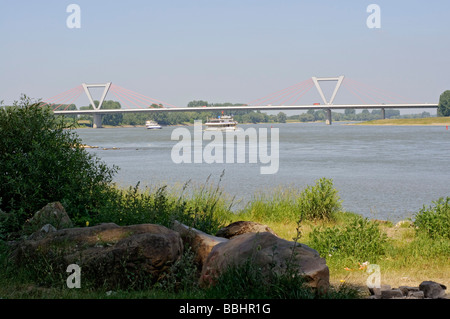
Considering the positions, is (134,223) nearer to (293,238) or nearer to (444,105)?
(293,238)

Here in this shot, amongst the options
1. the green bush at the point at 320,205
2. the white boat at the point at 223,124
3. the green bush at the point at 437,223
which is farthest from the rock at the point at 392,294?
the white boat at the point at 223,124

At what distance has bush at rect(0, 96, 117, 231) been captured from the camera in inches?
320

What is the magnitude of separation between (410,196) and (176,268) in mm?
17331

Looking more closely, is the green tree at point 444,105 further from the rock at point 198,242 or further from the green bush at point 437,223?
the rock at point 198,242

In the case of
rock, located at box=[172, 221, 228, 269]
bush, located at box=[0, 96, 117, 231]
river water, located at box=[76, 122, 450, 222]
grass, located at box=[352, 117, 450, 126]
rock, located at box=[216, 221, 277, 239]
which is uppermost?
grass, located at box=[352, 117, 450, 126]

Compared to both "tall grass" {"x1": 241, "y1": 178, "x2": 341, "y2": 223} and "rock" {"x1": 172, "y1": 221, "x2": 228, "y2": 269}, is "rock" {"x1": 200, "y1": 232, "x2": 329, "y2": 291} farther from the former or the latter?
"tall grass" {"x1": 241, "y1": 178, "x2": 341, "y2": 223}

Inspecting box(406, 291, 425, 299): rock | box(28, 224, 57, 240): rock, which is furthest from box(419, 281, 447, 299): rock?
box(28, 224, 57, 240): rock

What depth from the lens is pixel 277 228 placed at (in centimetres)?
1091

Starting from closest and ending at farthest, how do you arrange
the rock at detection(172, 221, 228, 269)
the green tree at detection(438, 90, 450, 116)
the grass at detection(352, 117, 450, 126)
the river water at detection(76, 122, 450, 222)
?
the rock at detection(172, 221, 228, 269)
the river water at detection(76, 122, 450, 222)
the grass at detection(352, 117, 450, 126)
the green tree at detection(438, 90, 450, 116)

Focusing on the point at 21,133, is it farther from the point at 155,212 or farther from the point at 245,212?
the point at 245,212

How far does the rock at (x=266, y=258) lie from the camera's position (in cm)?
516

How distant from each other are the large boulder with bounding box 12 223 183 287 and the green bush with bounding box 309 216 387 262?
2.86 m

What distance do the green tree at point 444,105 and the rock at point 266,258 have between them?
4872 inches
